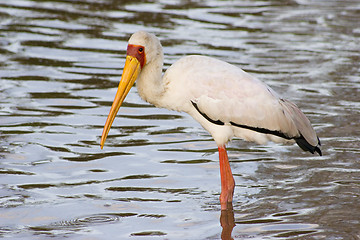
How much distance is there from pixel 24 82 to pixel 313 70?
13.4ft

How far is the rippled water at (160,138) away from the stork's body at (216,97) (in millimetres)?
531

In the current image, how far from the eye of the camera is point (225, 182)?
284 inches

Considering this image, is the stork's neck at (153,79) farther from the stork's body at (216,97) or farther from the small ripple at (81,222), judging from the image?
the small ripple at (81,222)

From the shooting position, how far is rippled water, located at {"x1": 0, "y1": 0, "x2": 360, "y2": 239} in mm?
6762

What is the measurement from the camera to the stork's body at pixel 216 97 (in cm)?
710

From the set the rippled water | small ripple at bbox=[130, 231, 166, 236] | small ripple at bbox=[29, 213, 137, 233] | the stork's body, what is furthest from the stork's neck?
small ripple at bbox=[130, 231, 166, 236]

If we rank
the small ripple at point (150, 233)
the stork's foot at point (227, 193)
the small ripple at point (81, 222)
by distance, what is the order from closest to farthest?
the small ripple at point (150, 233), the small ripple at point (81, 222), the stork's foot at point (227, 193)

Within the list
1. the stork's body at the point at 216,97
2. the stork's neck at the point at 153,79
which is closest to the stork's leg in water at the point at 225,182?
the stork's body at the point at 216,97

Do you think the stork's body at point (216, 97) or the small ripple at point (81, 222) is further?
the stork's body at point (216, 97)

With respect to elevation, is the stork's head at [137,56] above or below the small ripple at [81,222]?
above

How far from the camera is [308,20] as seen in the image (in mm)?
14719

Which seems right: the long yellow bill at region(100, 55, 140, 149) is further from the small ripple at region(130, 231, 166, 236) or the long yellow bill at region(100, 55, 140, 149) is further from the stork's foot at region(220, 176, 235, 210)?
the stork's foot at region(220, 176, 235, 210)

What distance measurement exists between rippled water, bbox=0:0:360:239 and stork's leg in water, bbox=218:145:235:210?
10cm

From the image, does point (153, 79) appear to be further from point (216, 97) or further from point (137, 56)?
point (216, 97)
